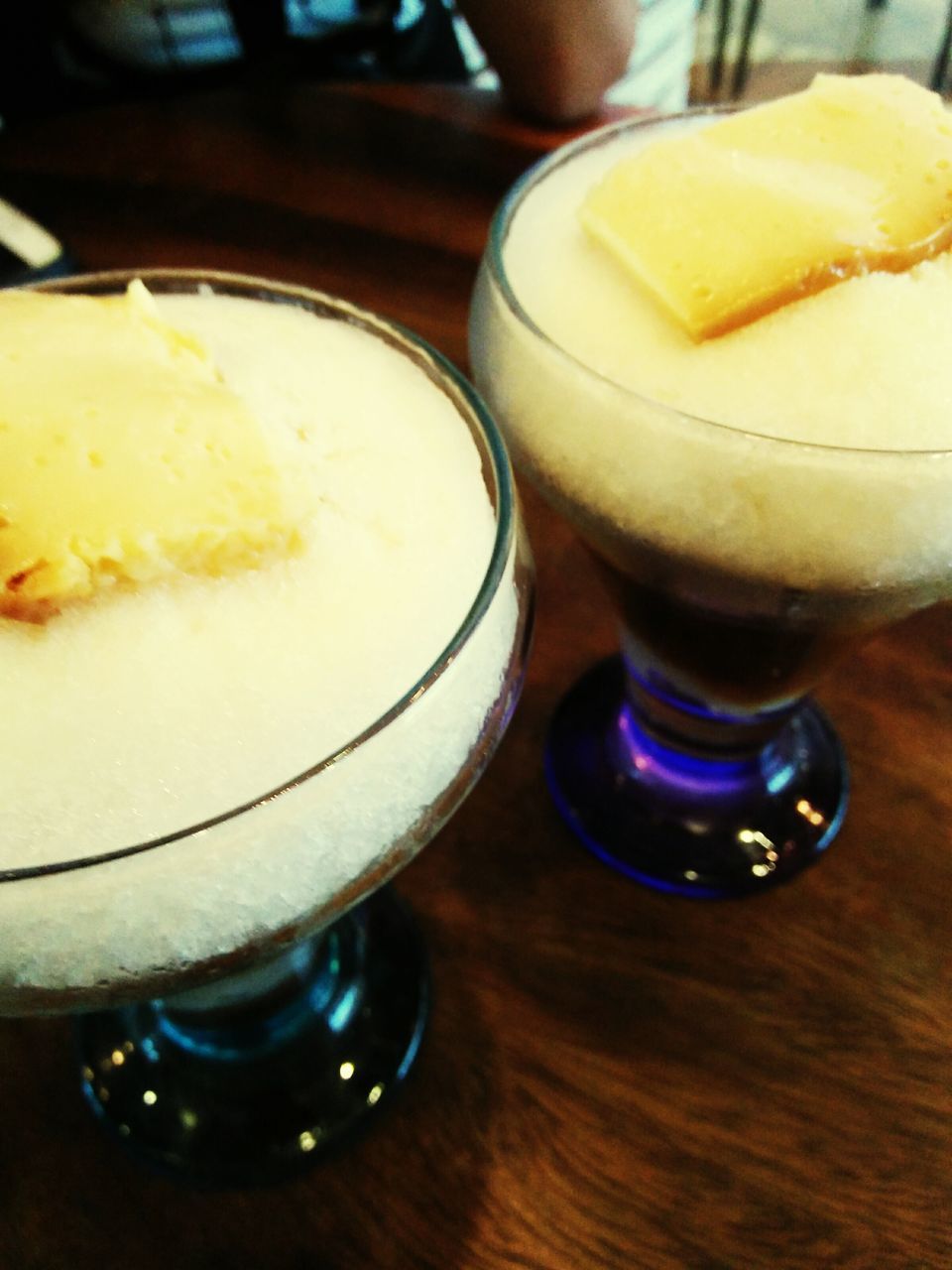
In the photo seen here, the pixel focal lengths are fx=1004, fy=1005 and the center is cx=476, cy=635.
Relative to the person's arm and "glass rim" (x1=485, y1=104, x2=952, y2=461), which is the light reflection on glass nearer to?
"glass rim" (x1=485, y1=104, x2=952, y2=461)

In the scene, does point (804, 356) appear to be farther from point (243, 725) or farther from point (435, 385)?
point (243, 725)

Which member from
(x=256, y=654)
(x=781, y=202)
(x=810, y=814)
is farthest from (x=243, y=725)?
(x=810, y=814)

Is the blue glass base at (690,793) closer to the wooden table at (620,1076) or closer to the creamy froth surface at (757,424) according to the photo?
the wooden table at (620,1076)

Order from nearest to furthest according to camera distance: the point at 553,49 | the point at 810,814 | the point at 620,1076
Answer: the point at 620,1076, the point at 810,814, the point at 553,49

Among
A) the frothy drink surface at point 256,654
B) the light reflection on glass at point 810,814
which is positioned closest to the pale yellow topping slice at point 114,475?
the frothy drink surface at point 256,654

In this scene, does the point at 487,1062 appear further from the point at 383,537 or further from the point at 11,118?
the point at 11,118

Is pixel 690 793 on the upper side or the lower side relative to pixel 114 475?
lower

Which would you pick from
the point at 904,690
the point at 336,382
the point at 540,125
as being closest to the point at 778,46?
the point at 540,125
